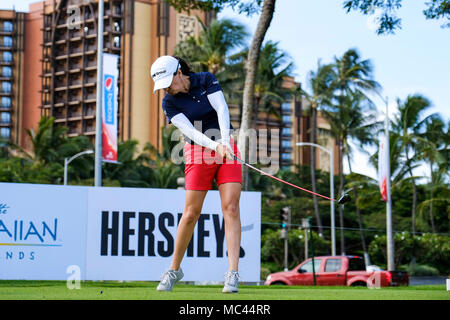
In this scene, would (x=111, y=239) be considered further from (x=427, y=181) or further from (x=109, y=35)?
(x=109, y=35)

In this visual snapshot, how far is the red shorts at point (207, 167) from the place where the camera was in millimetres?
5762

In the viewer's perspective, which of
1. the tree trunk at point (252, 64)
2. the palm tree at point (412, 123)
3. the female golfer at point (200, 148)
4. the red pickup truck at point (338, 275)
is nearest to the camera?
the female golfer at point (200, 148)

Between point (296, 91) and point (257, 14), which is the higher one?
point (296, 91)

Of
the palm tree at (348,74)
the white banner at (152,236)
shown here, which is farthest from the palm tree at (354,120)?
the white banner at (152,236)

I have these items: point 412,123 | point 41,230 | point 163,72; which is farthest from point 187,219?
point 412,123

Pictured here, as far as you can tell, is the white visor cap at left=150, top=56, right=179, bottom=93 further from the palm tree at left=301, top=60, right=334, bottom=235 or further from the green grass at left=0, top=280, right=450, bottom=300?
the palm tree at left=301, top=60, right=334, bottom=235

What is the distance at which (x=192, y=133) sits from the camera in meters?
5.64

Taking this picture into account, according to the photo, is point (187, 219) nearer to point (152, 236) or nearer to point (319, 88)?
point (152, 236)

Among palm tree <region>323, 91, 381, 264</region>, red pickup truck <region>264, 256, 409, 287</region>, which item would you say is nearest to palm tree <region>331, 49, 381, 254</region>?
palm tree <region>323, 91, 381, 264</region>

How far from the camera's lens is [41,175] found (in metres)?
46.4

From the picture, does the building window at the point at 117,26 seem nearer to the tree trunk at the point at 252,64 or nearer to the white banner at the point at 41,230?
the tree trunk at the point at 252,64

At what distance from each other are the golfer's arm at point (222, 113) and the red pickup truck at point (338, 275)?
1539 cm

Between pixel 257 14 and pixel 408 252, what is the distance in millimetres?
28498
